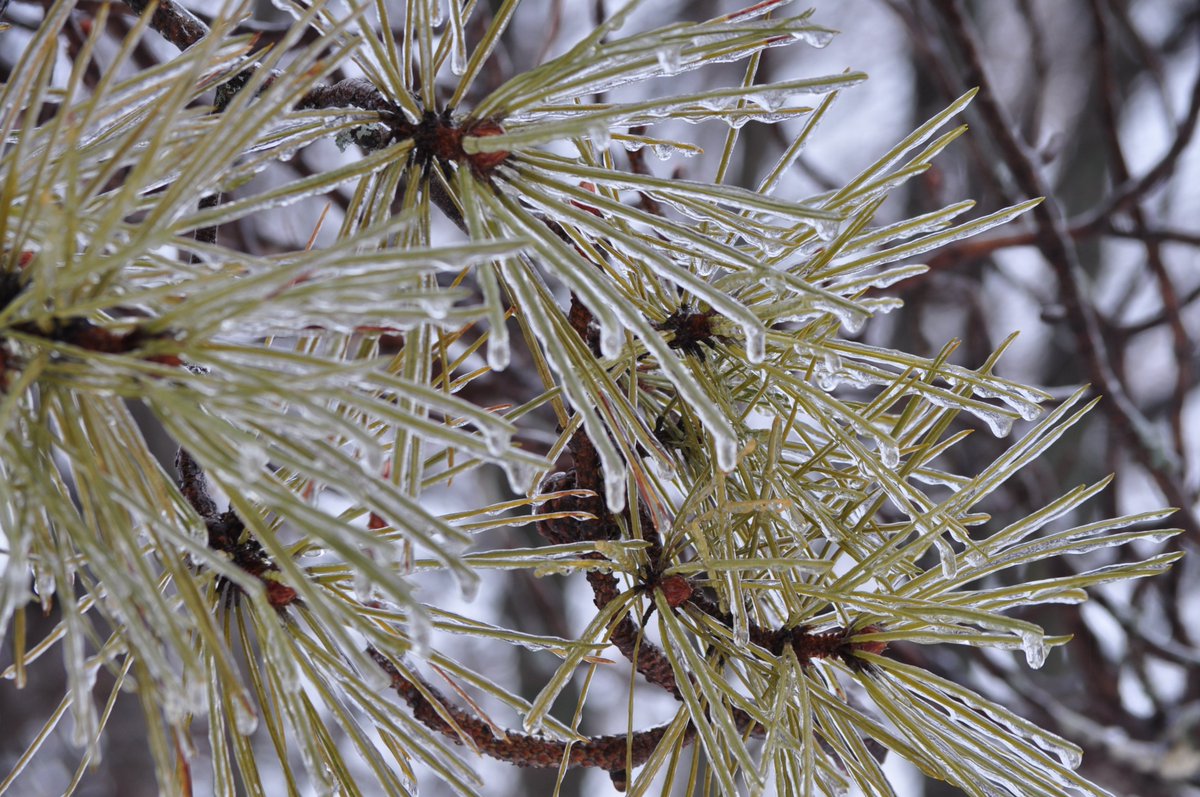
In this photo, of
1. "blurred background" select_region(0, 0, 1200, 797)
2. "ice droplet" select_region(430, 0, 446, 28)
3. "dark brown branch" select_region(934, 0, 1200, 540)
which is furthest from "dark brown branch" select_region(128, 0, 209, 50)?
"dark brown branch" select_region(934, 0, 1200, 540)

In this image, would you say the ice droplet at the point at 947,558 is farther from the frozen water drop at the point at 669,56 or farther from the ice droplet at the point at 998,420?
the frozen water drop at the point at 669,56

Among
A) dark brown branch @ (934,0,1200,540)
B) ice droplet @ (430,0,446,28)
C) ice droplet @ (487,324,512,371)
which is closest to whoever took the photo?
ice droplet @ (487,324,512,371)

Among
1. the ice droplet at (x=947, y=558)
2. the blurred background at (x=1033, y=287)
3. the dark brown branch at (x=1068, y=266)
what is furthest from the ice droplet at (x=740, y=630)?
the dark brown branch at (x=1068, y=266)

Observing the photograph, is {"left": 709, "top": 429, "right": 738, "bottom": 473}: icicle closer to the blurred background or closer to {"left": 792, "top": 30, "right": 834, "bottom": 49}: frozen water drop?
{"left": 792, "top": 30, "right": 834, "bottom": 49}: frozen water drop

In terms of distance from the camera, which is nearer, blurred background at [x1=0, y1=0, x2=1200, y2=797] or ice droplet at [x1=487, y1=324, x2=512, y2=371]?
ice droplet at [x1=487, y1=324, x2=512, y2=371]

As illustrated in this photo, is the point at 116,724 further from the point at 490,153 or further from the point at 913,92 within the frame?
the point at 913,92

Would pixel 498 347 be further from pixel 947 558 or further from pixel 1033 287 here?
pixel 1033 287

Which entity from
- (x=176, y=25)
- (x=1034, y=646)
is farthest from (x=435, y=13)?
(x=1034, y=646)
